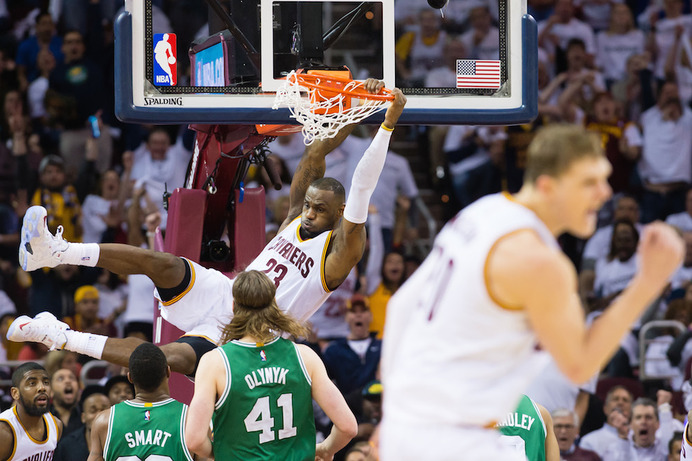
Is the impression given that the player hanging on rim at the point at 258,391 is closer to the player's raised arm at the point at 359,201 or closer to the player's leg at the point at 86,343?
the player's raised arm at the point at 359,201

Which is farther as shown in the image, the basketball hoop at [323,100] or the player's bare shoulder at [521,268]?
the basketball hoop at [323,100]

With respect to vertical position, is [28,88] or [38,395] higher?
[28,88]

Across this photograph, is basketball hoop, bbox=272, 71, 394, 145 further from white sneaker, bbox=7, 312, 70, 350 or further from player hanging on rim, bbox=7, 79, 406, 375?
white sneaker, bbox=7, 312, 70, 350

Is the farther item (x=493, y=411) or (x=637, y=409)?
(x=637, y=409)

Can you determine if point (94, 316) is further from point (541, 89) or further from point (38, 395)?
point (541, 89)

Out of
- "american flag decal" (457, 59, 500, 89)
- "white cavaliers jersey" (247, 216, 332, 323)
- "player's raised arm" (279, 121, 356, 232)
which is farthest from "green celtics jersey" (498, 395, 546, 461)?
"player's raised arm" (279, 121, 356, 232)

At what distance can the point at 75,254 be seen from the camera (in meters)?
6.68

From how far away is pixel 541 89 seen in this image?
13.0 m

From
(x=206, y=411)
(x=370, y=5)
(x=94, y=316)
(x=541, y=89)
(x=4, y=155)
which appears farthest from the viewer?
(x=541, y=89)

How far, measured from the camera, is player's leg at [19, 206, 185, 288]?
6609 mm

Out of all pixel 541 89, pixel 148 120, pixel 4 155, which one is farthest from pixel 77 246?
pixel 541 89

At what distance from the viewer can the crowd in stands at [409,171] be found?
10.1 m

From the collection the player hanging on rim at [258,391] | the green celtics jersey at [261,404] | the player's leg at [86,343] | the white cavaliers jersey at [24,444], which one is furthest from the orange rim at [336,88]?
the white cavaliers jersey at [24,444]

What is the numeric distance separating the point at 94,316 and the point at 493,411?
7835 millimetres
